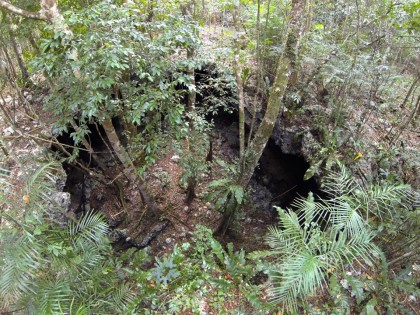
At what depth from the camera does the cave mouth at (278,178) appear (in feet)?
19.6

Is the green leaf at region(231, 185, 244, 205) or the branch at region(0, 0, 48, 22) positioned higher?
the branch at region(0, 0, 48, 22)

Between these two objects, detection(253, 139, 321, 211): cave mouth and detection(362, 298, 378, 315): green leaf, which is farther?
detection(253, 139, 321, 211): cave mouth

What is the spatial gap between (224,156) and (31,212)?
4494 mm

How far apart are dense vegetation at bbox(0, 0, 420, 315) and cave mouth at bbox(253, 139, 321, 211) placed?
0.38 meters

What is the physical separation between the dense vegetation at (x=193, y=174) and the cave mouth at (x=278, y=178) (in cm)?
38

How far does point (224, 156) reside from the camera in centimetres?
649

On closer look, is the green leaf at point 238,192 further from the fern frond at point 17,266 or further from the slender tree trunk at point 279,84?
the fern frond at point 17,266

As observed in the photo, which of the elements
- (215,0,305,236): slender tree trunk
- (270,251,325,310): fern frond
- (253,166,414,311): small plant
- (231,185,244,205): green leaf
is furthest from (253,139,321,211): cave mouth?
(270,251,325,310): fern frond

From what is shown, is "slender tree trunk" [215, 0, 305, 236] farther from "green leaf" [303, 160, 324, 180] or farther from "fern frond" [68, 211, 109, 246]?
"fern frond" [68, 211, 109, 246]

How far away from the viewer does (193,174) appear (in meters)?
4.60

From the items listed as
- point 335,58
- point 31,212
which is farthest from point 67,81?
point 335,58

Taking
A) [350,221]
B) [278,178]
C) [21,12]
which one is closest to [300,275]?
[350,221]

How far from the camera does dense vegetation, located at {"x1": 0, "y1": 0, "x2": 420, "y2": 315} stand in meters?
2.77

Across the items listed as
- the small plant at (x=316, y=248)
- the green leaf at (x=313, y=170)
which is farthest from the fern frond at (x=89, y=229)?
the green leaf at (x=313, y=170)
